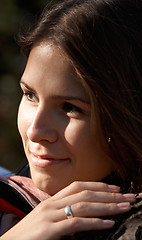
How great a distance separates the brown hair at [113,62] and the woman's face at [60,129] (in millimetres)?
61

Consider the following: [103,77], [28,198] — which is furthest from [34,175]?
[103,77]

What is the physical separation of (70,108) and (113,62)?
1.06 ft

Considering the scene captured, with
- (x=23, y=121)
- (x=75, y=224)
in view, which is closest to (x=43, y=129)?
(x=23, y=121)

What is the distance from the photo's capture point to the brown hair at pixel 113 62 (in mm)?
2287

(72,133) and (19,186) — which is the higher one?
(72,133)

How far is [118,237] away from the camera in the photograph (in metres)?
1.77

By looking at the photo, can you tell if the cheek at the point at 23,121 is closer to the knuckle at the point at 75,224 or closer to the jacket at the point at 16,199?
the jacket at the point at 16,199

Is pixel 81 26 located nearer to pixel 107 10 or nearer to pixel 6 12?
pixel 107 10

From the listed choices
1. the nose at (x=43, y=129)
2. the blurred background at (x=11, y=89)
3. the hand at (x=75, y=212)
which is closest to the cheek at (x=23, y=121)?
the nose at (x=43, y=129)

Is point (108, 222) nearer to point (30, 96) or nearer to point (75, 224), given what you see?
point (75, 224)

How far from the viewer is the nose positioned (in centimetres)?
228

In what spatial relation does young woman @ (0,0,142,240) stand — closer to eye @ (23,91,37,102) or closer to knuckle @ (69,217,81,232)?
eye @ (23,91,37,102)

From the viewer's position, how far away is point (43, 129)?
7.50 ft

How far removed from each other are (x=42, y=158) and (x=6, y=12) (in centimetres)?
427
